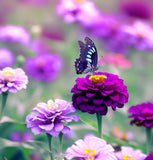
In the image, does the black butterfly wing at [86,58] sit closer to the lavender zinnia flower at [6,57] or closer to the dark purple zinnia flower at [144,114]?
the dark purple zinnia flower at [144,114]

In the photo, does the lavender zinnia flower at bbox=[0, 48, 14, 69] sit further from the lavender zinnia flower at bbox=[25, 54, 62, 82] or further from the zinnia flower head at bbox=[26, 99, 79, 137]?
the zinnia flower head at bbox=[26, 99, 79, 137]

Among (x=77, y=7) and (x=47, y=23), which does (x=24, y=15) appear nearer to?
(x=47, y=23)

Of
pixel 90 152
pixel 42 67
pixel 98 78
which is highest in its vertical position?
pixel 42 67

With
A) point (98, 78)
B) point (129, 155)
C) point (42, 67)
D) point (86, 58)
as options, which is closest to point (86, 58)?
point (86, 58)

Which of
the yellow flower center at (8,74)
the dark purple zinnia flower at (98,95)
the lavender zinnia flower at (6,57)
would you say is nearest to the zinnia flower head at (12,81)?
the yellow flower center at (8,74)

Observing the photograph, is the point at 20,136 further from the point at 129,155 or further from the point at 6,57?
the point at 129,155

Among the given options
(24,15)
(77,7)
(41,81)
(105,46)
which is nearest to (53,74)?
(41,81)
